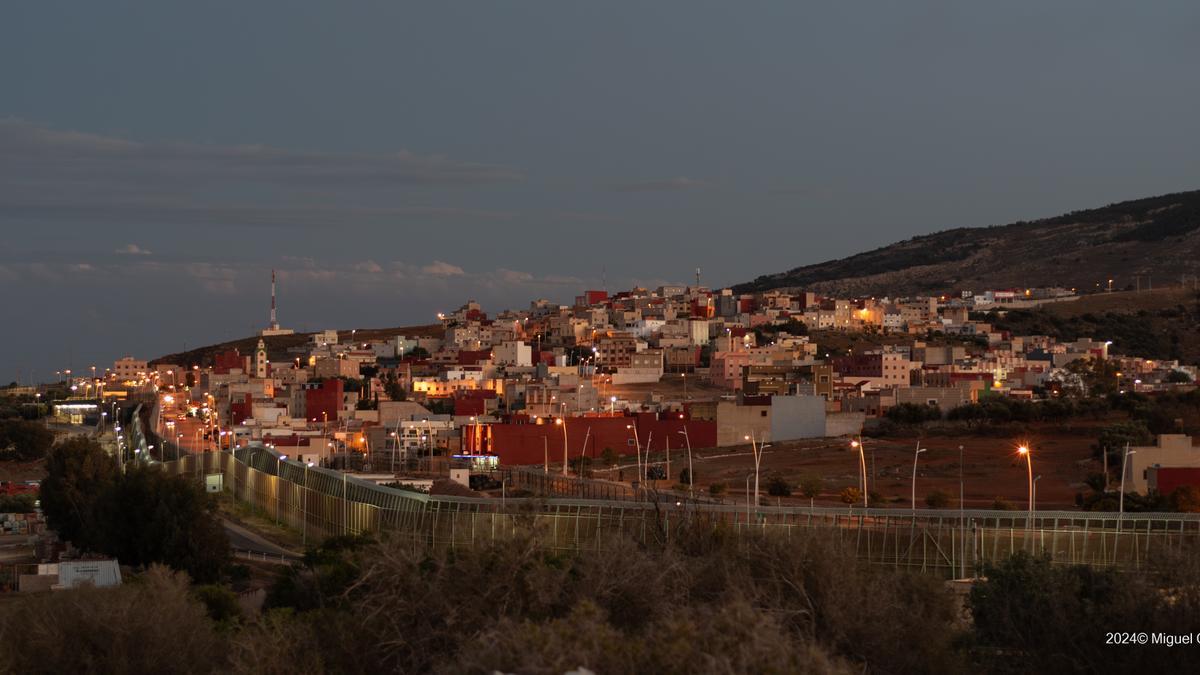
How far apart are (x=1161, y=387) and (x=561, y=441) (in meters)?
28.1

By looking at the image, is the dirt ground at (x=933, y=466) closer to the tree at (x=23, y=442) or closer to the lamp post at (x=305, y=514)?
the lamp post at (x=305, y=514)

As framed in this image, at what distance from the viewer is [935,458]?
1951 inches

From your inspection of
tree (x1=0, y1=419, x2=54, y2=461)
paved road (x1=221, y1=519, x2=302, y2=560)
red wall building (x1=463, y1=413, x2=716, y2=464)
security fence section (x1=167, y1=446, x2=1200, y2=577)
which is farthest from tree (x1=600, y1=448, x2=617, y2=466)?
tree (x1=0, y1=419, x2=54, y2=461)

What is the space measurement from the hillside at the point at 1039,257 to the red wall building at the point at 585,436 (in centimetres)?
8164

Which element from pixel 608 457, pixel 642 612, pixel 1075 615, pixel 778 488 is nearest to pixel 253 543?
pixel 778 488

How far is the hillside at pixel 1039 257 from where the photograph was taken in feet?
469

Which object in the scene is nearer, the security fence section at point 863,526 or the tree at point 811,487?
the security fence section at point 863,526

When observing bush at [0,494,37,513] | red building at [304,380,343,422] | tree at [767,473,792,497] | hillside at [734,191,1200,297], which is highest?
hillside at [734,191,1200,297]

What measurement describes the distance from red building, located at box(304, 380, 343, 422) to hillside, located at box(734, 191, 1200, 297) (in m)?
78.6

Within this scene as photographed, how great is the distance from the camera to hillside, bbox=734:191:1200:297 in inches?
5625

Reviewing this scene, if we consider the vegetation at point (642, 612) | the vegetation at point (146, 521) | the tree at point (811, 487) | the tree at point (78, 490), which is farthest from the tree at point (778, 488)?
the vegetation at point (642, 612)

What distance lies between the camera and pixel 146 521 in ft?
105

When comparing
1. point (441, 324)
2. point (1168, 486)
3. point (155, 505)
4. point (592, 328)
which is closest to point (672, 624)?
point (155, 505)

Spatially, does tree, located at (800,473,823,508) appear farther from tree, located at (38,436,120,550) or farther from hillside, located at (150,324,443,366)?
hillside, located at (150,324,443,366)
